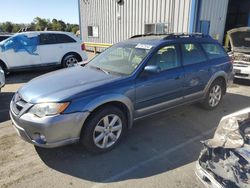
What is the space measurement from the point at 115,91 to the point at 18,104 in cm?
137

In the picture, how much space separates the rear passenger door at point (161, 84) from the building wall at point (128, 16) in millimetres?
6546

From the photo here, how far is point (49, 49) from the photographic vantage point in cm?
897

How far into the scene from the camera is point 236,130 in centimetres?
222

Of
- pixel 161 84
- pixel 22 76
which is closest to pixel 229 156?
pixel 161 84

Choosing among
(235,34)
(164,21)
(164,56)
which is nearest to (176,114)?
(164,56)

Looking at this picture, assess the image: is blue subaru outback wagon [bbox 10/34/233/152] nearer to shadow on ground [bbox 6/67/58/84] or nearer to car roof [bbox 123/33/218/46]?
car roof [bbox 123/33/218/46]

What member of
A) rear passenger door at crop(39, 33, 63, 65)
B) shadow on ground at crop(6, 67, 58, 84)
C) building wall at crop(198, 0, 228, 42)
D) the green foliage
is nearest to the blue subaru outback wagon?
shadow on ground at crop(6, 67, 58, 84)

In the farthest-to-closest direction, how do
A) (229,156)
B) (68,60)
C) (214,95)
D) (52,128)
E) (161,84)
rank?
1. (68,60)
2. (214,95)
3. (161,84)
4. (52,128)
5. (229,156)

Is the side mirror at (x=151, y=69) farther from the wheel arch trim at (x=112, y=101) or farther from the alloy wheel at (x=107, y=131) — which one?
the alloy wheel at (x=107, y=131)

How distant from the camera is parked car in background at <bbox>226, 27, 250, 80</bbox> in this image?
279 inches

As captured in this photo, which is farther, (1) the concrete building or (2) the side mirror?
(1) the concrete building

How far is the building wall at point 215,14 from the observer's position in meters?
10.1

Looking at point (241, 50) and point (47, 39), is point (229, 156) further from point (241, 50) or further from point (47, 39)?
point (47, 39)

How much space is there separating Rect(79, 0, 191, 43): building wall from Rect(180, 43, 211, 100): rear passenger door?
5.86m
